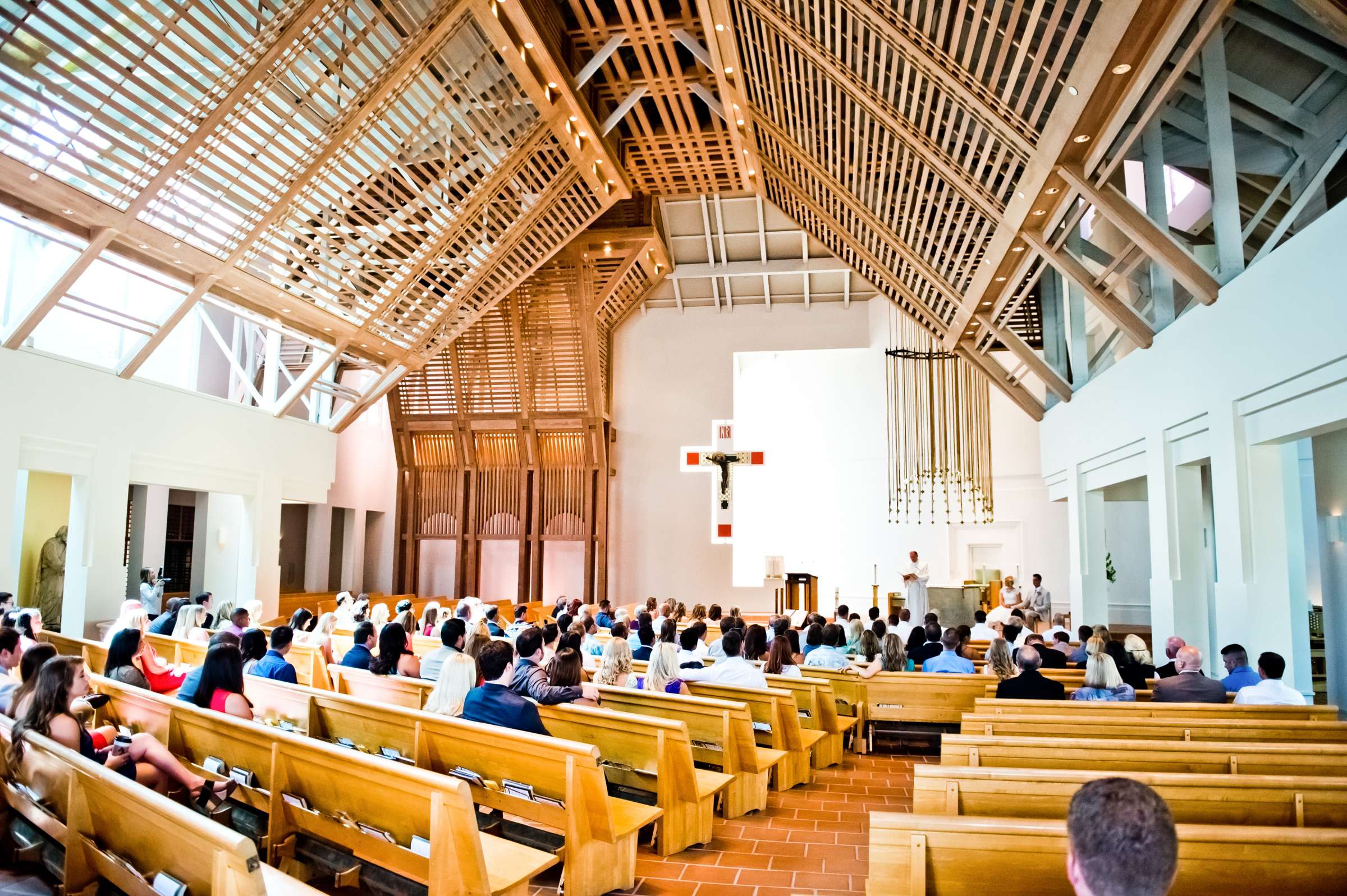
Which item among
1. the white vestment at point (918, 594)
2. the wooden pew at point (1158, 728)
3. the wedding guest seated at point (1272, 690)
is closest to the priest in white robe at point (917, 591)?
the white vestment at point (918, 594)

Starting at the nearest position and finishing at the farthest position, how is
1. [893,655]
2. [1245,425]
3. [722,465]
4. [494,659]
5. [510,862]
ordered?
[510,862], [494,659], [1245,425], [893,655], [722,465]

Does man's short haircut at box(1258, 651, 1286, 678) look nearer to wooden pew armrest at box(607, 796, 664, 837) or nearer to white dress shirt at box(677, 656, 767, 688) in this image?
white dress shirt at box(677, 656, 767, 688)

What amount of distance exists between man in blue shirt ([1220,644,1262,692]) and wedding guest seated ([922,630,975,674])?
1582mm

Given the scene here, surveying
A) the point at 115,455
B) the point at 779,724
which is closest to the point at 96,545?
the point at 115,455

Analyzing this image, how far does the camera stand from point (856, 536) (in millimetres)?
15359

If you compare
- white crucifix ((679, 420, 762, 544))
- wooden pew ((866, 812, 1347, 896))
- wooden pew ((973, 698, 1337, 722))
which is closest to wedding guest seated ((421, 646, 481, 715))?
wooden pew ((866, 812, 1347, 896))

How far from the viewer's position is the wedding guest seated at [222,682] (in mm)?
3711

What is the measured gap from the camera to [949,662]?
634 cm

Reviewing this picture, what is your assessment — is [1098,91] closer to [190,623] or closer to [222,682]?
[222,682]

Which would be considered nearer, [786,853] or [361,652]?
[786,853]

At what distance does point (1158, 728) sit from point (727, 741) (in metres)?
1.91

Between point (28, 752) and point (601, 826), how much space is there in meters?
1.85

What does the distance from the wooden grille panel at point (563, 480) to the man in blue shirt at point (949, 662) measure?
9.04m

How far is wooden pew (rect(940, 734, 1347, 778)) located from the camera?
332cm
